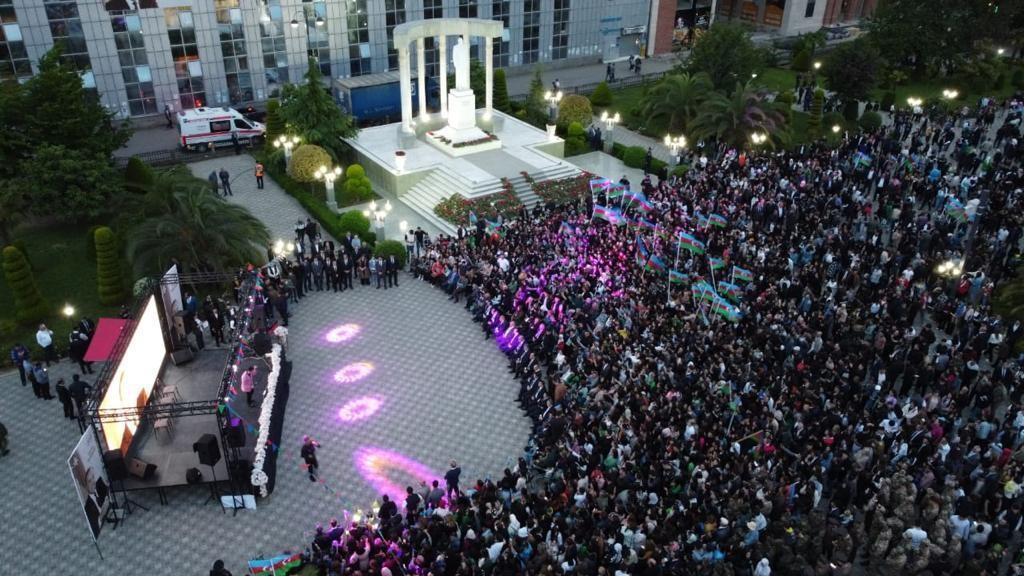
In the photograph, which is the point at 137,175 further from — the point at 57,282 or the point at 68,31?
the point at 68,31

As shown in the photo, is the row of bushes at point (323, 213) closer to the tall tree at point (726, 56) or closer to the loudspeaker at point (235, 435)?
the loudspeaker at point (235, 435)

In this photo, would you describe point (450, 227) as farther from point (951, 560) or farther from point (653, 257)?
point (951, 560)

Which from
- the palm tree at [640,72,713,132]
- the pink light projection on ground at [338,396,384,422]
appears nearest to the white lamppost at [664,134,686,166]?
the palm tree at [640,72,713,132]

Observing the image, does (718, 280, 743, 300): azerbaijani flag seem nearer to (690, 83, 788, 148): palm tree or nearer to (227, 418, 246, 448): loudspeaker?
(227, 418, 246, 448): loudspeaker

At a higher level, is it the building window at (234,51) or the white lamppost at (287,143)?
the building window at (234,51)

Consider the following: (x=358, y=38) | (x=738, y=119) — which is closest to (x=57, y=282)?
(x=358, y=38)

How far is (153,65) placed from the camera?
42.1 metres

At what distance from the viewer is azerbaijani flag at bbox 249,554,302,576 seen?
51.5 ft

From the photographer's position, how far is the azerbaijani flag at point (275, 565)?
15.7 m

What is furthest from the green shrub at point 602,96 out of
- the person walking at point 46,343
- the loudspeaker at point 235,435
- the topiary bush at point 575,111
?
the loudspeaker at point 235,435

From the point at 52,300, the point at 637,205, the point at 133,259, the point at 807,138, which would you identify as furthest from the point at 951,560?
the point at 807,138

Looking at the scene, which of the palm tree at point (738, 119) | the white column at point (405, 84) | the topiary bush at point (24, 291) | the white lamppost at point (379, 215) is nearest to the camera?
the topiary bush at point (24, 291)

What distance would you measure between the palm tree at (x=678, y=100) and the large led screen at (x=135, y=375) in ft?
91.5

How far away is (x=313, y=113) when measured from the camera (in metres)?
35.8
